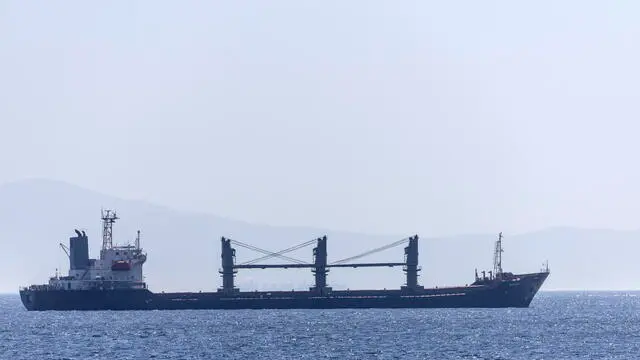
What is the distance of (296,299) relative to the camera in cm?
14550

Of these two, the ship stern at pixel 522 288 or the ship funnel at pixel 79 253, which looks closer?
the ship stern at pixel 522 288

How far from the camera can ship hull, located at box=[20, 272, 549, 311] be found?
140875 mm

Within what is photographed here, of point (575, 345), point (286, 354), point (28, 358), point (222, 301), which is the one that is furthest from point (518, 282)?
point (28, 358)

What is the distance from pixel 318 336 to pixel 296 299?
39.2 meters

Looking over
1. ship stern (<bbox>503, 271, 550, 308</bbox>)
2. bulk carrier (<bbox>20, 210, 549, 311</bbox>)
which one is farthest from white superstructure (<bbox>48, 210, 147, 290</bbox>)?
ship stern (<bbox>503, 271, 550, 308</bbox>)

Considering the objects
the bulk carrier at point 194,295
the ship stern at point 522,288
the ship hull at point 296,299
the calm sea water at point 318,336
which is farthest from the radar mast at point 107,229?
the ship stern at point 522,288

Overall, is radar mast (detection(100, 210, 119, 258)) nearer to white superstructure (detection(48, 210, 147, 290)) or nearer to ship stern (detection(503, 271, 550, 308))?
white superstructure (detection(48, 210, 147, 290))

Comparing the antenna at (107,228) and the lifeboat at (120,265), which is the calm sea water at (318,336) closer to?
the lifeboat at (120,265)

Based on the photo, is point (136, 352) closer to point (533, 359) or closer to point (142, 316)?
point (533, 359)

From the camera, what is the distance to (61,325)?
126 meters

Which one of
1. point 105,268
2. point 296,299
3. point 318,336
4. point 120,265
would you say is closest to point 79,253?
point 105,268

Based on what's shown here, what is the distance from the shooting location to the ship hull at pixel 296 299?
14088 centimetres

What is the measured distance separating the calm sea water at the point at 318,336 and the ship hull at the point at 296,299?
1.24 meters

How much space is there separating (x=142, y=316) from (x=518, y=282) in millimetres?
37791
